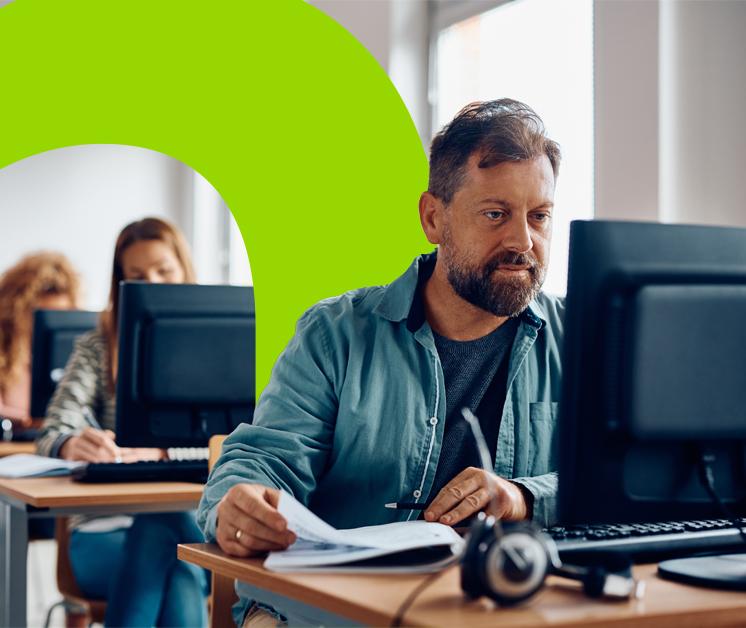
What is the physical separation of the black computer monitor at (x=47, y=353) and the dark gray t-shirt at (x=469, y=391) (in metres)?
1.98

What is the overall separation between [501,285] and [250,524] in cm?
67

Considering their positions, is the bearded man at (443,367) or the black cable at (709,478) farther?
the bearded man at (443,367)

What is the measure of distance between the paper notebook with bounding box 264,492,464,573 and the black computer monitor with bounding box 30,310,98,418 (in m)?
2.34

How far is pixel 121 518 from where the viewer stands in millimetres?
3184

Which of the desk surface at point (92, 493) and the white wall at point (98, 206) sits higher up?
the white wall at point (98, 206)

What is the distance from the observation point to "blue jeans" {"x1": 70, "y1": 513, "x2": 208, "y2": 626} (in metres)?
2.76

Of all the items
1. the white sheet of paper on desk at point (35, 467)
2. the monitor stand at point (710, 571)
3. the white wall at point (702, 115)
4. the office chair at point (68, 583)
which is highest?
the white wall at point (702, 115)

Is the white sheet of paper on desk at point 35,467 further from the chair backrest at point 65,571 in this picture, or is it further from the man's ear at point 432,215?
the man's ear at point 432,215

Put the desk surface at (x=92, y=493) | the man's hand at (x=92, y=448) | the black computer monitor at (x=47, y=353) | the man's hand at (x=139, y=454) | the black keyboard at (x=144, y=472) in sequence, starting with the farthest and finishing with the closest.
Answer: the black computer monitor at (x=47, y=353), the man's hand at (x=139, y=454), the man's hand at (x=92, y=448), the black keyboard at (x=144, y=472), the desk surface at (x=92, y=493)

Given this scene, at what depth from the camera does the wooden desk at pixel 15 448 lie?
374 cm

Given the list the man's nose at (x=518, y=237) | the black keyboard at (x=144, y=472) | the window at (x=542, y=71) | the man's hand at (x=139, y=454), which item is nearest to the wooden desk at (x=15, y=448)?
the man's hand at (x=139, y=454)

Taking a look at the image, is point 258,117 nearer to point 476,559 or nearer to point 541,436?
point 541,436

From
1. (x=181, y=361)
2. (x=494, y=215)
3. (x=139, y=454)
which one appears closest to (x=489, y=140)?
(x=494, y=215)

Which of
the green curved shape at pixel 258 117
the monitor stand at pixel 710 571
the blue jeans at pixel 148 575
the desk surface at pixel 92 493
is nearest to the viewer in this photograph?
the monitor stand at pixel 710 571
